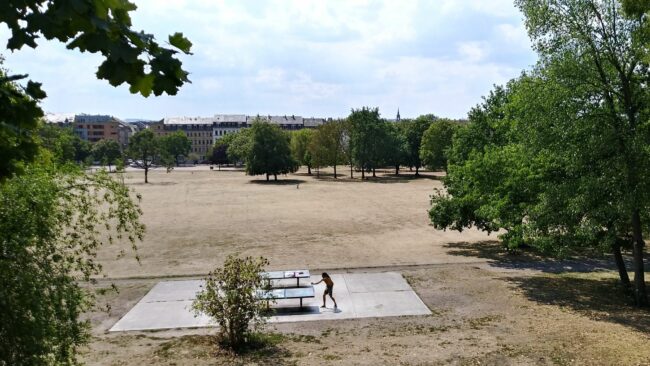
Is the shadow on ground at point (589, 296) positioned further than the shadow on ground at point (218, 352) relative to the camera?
Yes

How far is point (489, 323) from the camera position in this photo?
14.4 m

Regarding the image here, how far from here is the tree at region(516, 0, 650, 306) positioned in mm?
15617

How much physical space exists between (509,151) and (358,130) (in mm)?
60814

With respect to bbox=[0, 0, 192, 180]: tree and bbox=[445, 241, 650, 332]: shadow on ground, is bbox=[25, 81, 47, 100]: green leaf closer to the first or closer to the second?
bbox=[0, 0, 192, 180]: tree

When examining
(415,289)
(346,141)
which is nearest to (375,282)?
(415,289)

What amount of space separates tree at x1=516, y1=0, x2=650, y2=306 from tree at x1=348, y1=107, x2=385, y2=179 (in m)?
63.5

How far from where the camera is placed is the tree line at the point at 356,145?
251ft

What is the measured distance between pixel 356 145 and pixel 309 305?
6604 centimetres

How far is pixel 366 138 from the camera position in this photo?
3182 inches

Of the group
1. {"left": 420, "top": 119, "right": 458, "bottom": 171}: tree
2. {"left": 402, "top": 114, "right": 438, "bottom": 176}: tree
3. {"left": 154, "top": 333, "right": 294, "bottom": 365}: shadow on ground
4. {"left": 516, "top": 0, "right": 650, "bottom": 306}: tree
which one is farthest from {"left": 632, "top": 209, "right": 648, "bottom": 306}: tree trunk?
{"left": 402, "top": 114, "right": 438, "bottom": 176}: tree

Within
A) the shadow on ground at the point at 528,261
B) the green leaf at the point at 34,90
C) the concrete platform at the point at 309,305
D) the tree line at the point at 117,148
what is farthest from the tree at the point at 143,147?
the green leaf at the point at 34,90

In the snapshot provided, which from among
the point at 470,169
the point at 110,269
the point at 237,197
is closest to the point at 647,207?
the point at 470,169

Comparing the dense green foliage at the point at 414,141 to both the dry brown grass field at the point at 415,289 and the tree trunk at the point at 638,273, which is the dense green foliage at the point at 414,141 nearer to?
the dry brown grass field at the point at 415,289

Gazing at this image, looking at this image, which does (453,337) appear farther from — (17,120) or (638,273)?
(17,120)
